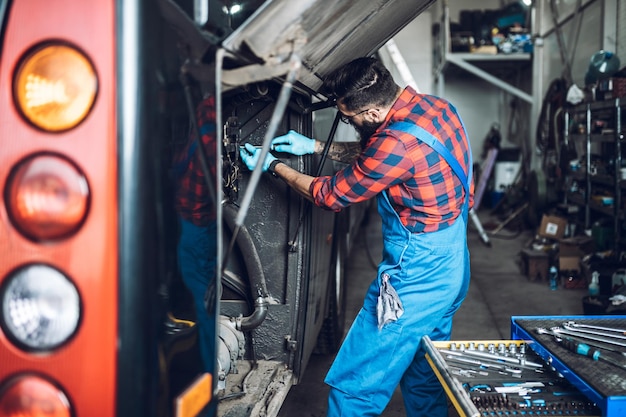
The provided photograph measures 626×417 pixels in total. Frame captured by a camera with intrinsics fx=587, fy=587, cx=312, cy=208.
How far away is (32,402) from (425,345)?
1.34 m

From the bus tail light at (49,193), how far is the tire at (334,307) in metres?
2.41

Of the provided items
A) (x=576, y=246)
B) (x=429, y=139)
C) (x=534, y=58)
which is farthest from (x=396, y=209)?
(x=534, y=58)

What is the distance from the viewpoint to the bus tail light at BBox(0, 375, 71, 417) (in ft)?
3.24

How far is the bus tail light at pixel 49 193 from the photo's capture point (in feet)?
3.18

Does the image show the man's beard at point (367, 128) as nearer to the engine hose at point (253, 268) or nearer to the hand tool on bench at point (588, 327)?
the engine hose at point (253, 268)

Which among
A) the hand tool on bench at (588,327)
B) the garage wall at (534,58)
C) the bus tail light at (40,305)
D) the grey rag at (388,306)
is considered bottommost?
the hand tool on bench at (588,327)

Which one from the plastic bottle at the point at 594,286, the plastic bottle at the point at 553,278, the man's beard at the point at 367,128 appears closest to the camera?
the man's beard at the point at 367,128

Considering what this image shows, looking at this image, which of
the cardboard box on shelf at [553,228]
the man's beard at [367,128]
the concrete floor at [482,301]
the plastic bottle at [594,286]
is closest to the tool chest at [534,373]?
the man's beard at [367,128]

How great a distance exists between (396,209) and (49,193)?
145 cm

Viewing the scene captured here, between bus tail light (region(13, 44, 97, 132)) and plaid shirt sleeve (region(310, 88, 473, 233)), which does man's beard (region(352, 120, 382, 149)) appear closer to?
plaid shirt sleeve (region(310, 88, 473, 233))

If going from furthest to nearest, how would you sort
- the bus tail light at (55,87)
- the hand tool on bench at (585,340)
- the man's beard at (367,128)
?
the man's beard at (367,128)
the hand tool on bench at (585,340)
the bus tail light at (55,87)

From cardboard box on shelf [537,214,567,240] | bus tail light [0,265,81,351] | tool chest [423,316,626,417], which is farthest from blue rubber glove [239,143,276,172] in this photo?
cardboard box on shelf [537,214,567,240]

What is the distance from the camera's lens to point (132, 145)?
Answer: 968 mm

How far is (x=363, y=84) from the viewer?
2127mm
